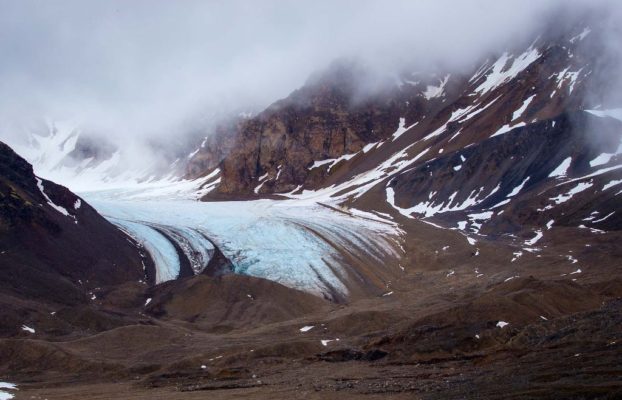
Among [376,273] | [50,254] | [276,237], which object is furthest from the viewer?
[276,237]

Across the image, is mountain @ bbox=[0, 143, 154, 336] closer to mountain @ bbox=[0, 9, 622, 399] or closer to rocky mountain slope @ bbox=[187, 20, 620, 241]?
mountain @ bbox=[0, 9, 622, 399]

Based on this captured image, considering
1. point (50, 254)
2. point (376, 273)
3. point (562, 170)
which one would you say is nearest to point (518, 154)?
point (562, 170)

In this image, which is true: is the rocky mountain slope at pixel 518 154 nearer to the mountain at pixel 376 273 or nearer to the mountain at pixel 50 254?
the mountain at pixel 376 273

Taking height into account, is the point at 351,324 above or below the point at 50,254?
below

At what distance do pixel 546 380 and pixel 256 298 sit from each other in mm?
60483

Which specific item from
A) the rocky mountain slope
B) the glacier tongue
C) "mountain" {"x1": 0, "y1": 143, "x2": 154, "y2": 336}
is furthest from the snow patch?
"mountain" {"x1": 0, "y1": 143, "x2": 154, "y2": 336}

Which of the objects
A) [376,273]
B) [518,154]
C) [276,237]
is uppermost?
[518,154]

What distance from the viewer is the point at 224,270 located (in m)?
108

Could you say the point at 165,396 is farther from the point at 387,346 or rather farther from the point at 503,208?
the point at 503,208

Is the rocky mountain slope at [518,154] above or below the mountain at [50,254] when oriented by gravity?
above

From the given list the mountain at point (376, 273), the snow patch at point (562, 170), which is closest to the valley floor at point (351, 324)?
the mountain at point (376, 273)

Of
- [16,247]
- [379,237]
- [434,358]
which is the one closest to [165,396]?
[434,358]

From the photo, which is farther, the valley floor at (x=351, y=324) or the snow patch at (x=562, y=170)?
the snow patch at (x=562, y=170)

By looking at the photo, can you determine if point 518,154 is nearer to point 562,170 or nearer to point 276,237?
point 562,170
